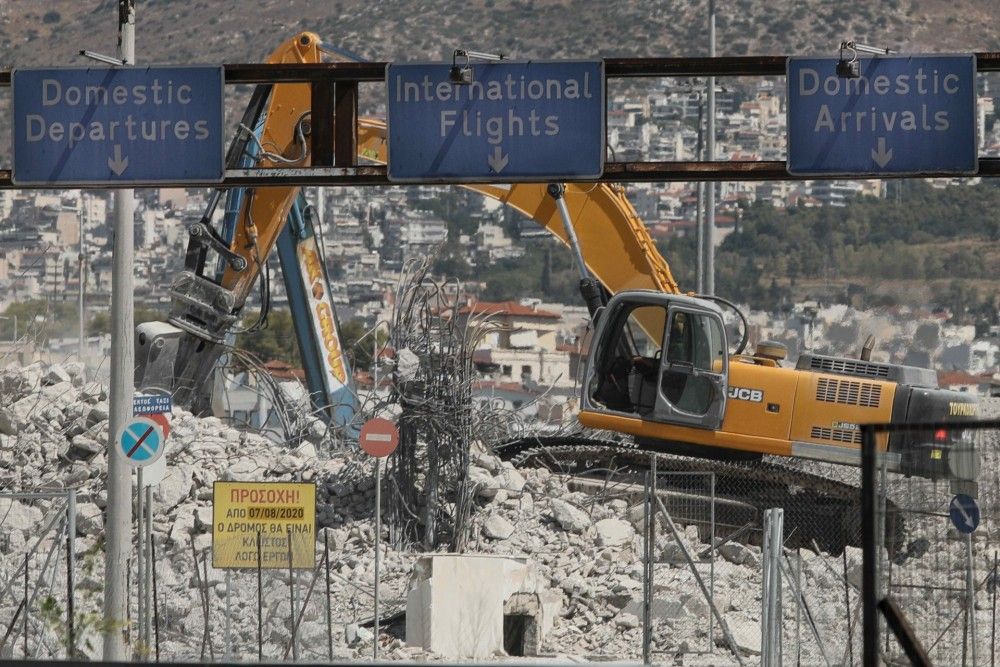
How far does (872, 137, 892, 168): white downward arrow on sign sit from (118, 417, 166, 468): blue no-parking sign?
666cm

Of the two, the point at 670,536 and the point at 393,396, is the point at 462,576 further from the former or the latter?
the point at 393,396

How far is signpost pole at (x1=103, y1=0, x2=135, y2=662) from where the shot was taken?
14969 mm

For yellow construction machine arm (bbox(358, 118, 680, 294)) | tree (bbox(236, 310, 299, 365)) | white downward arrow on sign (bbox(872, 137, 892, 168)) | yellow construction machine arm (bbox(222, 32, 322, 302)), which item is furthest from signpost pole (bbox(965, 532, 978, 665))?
tree (bbox(236, 310, 299, 365))

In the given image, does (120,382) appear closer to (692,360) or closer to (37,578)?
(37,578)

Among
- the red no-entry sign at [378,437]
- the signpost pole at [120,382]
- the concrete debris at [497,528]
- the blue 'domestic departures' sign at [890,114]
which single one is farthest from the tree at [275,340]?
the blue 'domestic departures' sign at [890,114]

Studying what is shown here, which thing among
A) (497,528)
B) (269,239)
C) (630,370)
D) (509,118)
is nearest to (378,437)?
(497,528)

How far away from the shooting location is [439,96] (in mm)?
13055

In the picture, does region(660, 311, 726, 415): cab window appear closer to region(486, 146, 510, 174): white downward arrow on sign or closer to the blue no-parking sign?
the blue no-parking sign

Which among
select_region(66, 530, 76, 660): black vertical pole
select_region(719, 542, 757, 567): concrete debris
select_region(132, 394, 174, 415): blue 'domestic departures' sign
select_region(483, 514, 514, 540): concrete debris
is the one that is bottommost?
select_region(719, 542, 757, 567): concrete debris

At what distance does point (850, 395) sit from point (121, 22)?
10.3m

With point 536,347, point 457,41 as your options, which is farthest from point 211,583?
point 457,41

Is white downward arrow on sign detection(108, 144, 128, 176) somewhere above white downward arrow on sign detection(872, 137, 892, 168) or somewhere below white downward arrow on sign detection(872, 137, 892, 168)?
below

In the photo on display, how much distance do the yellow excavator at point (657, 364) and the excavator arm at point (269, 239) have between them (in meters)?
0.02

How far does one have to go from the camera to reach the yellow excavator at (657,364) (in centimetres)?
2116
